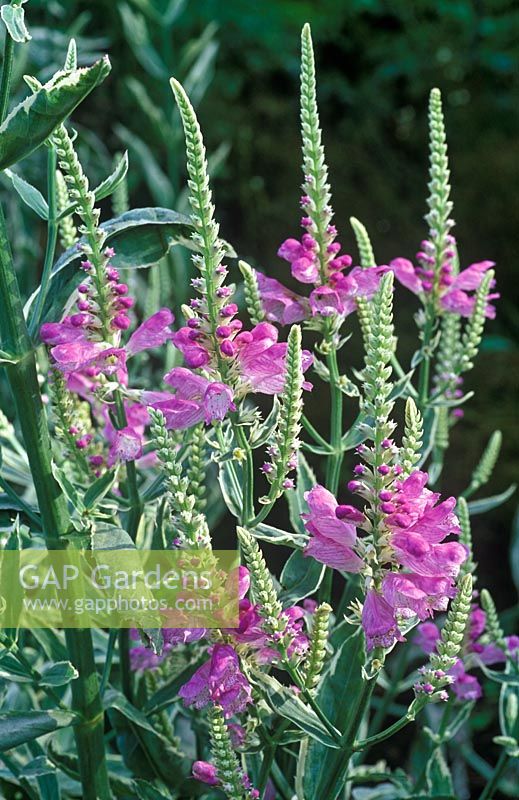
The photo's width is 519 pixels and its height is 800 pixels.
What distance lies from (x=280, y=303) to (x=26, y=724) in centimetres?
35

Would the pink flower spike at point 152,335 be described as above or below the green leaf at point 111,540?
above

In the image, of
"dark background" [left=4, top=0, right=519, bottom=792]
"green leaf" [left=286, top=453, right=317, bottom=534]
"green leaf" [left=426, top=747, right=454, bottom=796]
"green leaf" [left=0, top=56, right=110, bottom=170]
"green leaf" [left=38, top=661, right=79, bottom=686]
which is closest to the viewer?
"green leaf" [left=0, top=56, right=110, bottom=170]

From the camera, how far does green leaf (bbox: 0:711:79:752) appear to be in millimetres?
690

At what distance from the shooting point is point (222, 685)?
614mm

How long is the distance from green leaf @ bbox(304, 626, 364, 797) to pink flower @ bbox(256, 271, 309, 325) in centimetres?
23

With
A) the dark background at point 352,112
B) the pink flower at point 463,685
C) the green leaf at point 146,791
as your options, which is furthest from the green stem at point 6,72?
the dark background at point 352,112

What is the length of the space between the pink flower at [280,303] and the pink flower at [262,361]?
3.4 inches

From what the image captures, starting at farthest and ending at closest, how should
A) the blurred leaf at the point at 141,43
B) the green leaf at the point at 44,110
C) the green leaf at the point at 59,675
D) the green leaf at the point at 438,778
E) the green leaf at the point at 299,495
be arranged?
the blurred leaf at the point at 141,43 < the green leaf at the point at 438,778 < the green leaf at the point at 299,495 < the green leaf at the point at 59,675 < the green leaf at the point at 44,110

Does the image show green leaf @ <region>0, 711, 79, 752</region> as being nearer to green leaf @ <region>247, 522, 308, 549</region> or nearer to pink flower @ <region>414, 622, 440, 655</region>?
green leaf @ <region>247, 522, 308, 549</region>

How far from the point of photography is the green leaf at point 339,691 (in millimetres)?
709

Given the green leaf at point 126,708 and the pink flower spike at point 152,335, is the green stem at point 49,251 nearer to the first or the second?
the pink flower spike at point 152,335

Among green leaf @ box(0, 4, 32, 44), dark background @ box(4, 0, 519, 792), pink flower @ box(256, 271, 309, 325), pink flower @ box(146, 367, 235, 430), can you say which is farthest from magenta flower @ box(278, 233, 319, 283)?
dark background @ box(4, 0, 519, 792)

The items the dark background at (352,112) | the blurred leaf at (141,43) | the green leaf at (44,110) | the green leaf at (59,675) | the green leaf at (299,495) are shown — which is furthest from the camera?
the dark background at (352,112)

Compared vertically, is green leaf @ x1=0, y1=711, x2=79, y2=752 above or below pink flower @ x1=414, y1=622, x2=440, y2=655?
above
